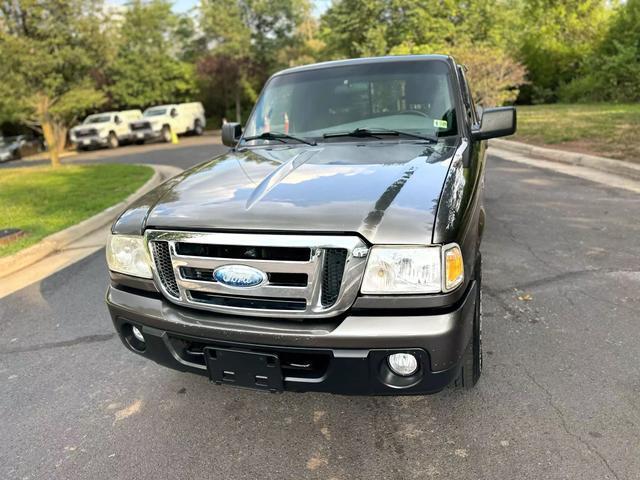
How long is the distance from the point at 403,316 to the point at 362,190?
2.05 feet

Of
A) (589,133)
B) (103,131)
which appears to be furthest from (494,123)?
(103,131)

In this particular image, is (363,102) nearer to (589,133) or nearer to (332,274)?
(332,274)

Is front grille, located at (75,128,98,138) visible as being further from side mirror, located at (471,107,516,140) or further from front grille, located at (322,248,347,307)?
front grille, located at (322,248,347,307)

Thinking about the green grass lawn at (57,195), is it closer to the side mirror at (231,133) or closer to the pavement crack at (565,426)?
the side mirror at (231,133)

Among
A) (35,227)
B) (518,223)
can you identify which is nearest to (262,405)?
(518,223)

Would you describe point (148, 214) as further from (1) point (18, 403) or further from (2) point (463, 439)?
(2) point (463, 439)

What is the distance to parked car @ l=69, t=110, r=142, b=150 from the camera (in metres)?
25.6

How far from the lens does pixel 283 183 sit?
2.59m

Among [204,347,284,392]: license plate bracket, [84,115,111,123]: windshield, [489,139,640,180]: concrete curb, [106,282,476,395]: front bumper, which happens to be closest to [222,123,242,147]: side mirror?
[106,282,476,395]: front bumper

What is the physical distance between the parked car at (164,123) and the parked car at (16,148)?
5.72 meters

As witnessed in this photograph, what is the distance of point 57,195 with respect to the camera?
32.6 feet

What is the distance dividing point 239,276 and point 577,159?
912cm

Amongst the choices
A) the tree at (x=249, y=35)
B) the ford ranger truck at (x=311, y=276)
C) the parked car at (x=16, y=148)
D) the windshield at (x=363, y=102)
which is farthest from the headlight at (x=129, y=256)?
the tree at (x=249, y=35)

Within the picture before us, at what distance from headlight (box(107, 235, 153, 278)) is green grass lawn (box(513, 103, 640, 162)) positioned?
28.9 ft
